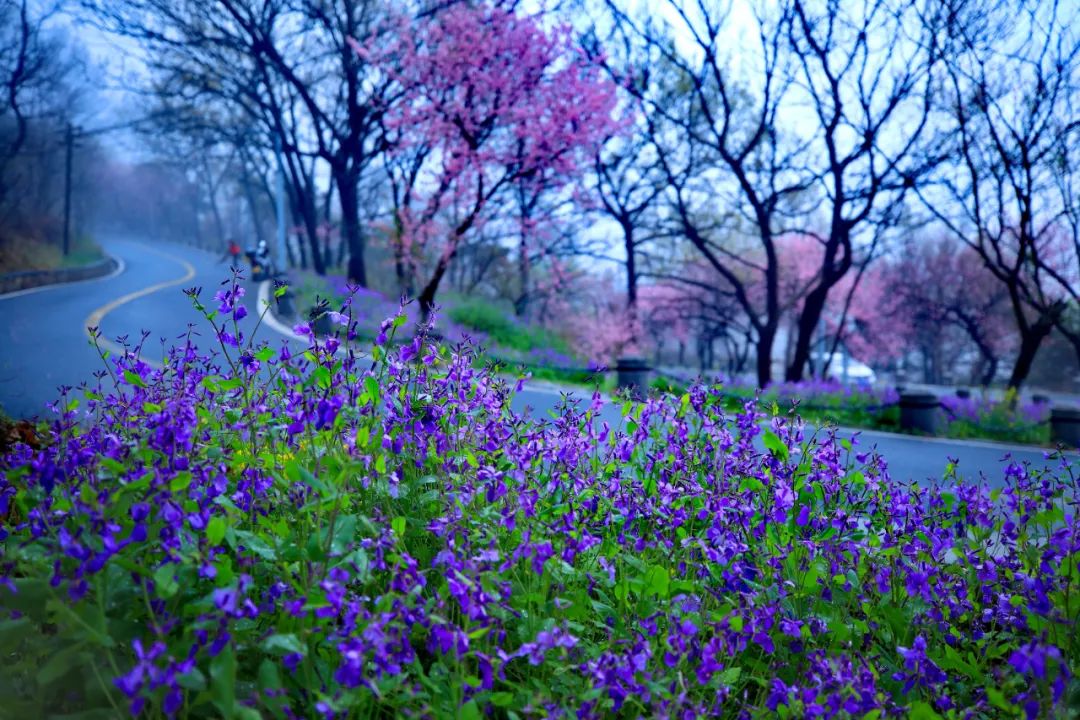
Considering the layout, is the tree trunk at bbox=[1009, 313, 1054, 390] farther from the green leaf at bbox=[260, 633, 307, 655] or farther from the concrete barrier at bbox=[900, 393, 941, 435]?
the green leaf at bbox=[260, 633, 307, 655]

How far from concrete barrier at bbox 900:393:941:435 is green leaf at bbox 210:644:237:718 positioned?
36.7 feet

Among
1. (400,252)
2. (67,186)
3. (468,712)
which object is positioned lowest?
(468,712)

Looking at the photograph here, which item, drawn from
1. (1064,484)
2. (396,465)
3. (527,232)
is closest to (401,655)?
(396,465)

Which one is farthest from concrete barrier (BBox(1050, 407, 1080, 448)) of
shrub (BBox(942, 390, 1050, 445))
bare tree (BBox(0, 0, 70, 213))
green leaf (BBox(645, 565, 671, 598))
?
bare tree (BBox(0, 0, 70, 213))

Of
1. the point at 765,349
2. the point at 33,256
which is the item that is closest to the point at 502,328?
the point at 765,349

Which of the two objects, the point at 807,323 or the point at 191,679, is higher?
the point at 807,323

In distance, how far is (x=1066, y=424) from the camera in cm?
1030

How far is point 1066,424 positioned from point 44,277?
12382mm

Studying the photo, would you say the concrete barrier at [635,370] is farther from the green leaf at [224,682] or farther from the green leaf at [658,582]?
the green leaf at [224,682]

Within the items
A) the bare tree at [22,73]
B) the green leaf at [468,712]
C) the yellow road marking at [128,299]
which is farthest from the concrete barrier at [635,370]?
the green leaf at [468,712]

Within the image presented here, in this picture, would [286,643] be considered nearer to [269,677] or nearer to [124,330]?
[269,677]

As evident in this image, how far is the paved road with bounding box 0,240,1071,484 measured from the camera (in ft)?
17.1

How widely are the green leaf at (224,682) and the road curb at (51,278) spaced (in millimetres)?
4933

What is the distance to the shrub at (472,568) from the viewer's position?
2.15 metres
